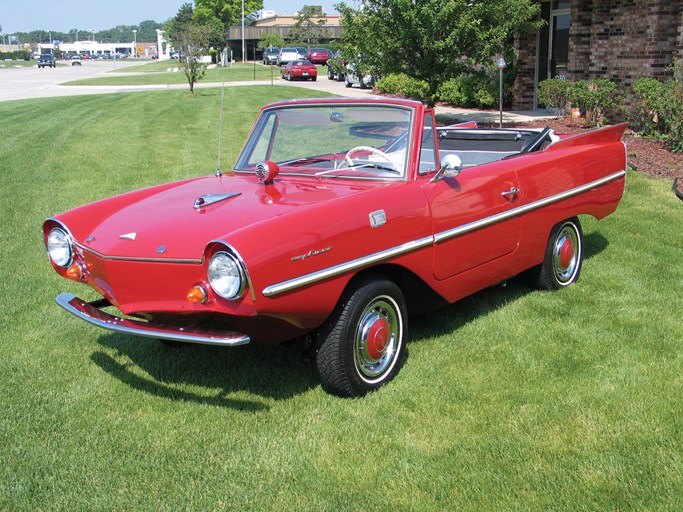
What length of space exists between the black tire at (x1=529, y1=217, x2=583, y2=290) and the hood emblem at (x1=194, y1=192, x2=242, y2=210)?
2.46 m

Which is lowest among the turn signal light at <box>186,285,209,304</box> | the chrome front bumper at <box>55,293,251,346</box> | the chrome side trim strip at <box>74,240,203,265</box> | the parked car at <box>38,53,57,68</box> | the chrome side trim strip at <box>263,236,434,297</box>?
the chrome front bumper at <box>55,293,251,346</box>

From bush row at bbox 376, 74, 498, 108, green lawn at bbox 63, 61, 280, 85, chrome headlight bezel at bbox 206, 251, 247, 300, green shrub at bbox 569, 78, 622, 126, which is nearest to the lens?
chrome headlight bezel at bbox 206, 251, 247, 300

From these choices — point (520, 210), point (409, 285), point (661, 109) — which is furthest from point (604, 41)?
point (409, 285)

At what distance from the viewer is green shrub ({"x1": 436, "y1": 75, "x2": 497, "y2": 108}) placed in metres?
19.0

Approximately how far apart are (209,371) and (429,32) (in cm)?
962

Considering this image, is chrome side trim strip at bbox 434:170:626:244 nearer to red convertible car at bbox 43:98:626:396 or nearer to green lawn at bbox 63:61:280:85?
red convertible car at bbox 43:98:626:396

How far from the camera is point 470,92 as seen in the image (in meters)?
19.5

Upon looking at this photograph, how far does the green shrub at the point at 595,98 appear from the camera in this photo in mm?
13430

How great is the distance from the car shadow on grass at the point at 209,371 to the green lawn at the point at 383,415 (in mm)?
14

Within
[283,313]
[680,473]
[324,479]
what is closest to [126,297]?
[283,313]

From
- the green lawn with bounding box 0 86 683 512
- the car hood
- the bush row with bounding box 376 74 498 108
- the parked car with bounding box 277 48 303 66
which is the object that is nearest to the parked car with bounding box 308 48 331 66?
the parked car with bounding box 277 48 303 66

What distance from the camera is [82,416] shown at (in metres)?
3.98

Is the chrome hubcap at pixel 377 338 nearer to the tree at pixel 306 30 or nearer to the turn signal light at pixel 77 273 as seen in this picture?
the turn signal light at pixel 77 273

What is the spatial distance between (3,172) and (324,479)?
9481 millimetres
